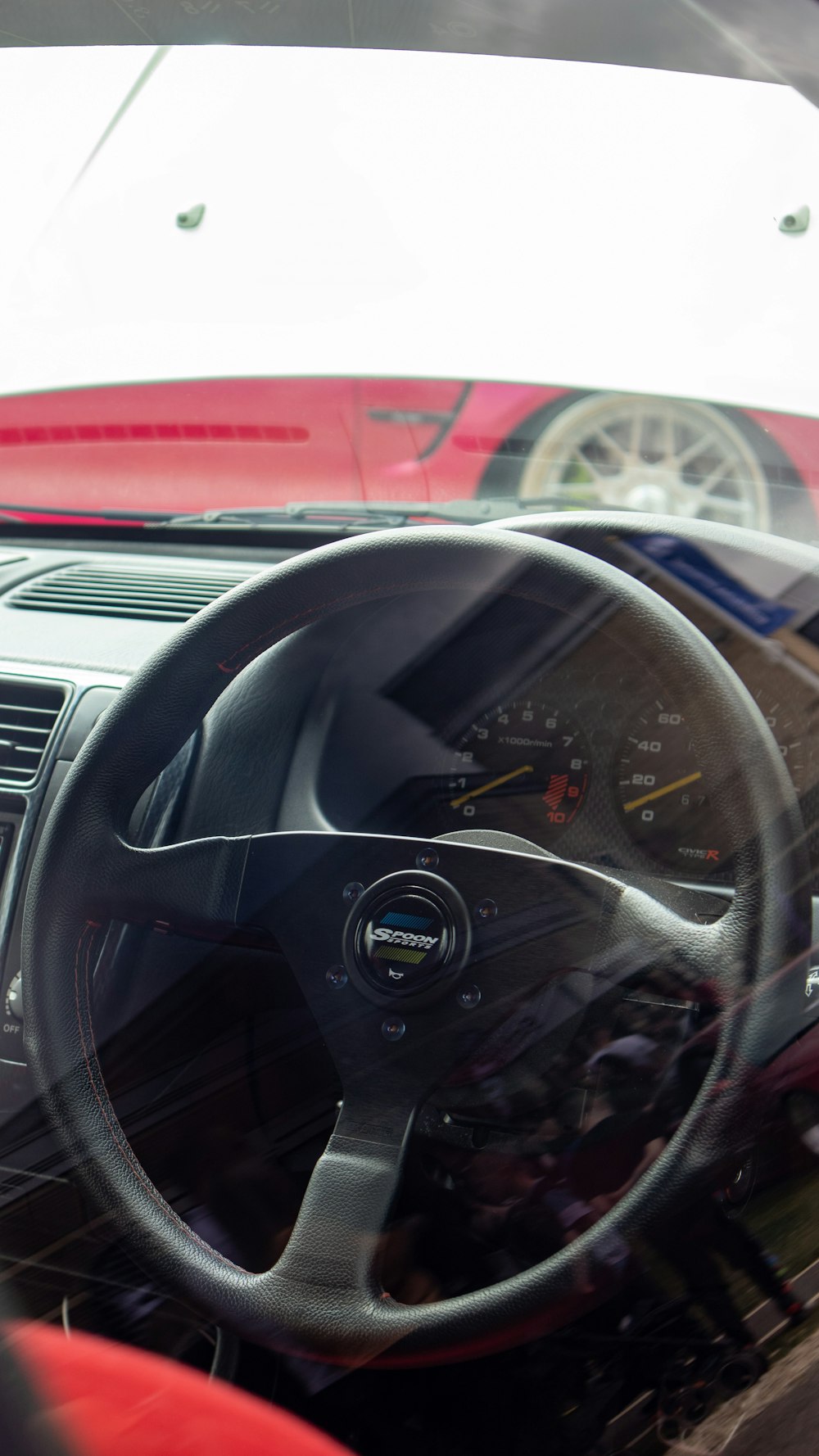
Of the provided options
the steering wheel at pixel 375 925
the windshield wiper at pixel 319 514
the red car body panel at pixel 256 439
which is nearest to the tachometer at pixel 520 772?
the steering wheel at pixel 375 925

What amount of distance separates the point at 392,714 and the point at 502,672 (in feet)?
0.55

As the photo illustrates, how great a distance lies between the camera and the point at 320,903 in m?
1.39

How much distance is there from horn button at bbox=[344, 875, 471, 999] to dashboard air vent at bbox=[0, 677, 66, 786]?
0.69m

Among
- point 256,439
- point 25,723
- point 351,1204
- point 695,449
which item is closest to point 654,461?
point 695,449

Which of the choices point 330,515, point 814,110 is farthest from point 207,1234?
point 814,110

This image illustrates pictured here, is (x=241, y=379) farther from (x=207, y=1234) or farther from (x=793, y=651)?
(x=207, y=1234)

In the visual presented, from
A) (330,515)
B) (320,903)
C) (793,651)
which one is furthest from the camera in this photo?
(330,515)

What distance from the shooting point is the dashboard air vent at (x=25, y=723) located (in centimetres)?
185

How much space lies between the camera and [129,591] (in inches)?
89.7

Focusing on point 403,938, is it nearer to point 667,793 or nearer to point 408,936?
point 408,936

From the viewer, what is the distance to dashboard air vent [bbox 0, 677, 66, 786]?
1.85m

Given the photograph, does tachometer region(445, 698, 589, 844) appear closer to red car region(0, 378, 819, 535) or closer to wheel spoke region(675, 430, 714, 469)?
red car region(0, 378, 819, 535)

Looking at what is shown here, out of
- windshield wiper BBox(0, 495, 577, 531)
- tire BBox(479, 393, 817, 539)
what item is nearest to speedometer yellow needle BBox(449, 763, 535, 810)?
windshield wiper BBox(0, 495, 577, 531)

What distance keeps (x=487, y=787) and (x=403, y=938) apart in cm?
46
